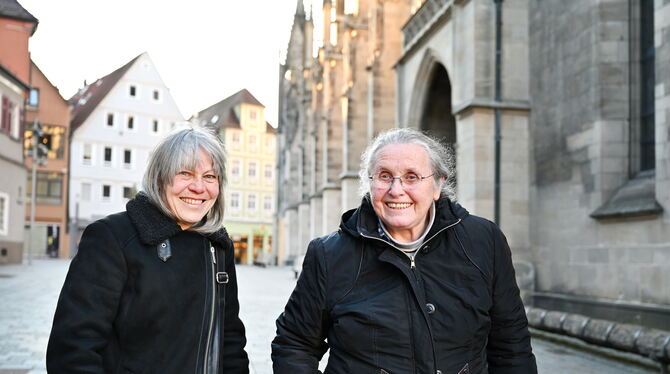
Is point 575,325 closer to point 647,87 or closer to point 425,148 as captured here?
point 647,87

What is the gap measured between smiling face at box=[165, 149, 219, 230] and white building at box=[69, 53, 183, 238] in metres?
53.7

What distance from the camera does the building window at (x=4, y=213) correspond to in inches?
1198

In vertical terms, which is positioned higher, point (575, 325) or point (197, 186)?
point (197, 186)

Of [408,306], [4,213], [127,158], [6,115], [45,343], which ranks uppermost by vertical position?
[6,115]

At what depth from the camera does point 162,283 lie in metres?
2.78

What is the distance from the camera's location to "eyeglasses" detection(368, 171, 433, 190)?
298 cm

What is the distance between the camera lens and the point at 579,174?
12.1 metres

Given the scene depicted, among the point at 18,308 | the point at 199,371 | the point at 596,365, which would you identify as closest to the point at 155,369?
the point at 199,371

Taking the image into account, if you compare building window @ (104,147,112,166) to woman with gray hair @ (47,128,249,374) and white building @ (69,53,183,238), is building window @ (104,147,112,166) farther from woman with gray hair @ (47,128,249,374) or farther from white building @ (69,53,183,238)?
woman with gray hair @ (47,128,249,374)

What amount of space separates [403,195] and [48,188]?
5310 centimetres

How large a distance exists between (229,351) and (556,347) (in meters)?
7.75

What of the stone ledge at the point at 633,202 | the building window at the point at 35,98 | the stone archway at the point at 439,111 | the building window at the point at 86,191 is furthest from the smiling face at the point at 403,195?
the building window at the point at 86,191

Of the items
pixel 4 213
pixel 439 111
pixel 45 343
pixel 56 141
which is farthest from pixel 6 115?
pixel 45 343

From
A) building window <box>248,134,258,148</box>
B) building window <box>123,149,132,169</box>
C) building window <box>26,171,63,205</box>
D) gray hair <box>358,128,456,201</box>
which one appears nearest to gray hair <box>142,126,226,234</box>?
gray hair <box>358,128,456,201</box>
